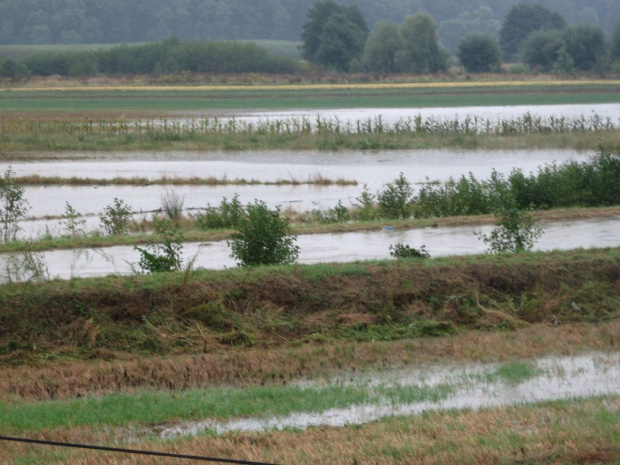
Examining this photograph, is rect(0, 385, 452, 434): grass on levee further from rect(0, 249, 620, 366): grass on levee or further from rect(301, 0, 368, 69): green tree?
rect(301, 0, 368, 69): green tree

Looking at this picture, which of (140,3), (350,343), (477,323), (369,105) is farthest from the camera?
(140,3)

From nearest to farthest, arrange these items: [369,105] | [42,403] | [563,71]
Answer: [42,403]
[369,105]
[563,71]

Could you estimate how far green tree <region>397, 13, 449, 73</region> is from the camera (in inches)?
4919

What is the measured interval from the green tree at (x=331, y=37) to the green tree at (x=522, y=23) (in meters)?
30.9

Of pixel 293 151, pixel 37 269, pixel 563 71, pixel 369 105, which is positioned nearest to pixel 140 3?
pixel 563 71

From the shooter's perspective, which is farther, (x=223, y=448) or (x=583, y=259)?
(x=583, y=259)

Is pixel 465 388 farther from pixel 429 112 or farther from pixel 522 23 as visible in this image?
pixel 522 23

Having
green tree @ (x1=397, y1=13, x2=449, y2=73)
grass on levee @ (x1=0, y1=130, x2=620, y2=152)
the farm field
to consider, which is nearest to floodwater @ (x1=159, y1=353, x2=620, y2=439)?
the farm field

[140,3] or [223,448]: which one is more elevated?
[140,3]

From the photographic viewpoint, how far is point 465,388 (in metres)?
9.89

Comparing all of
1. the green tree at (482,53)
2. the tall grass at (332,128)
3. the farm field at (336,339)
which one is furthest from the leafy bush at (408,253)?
the green tree at (482,53)

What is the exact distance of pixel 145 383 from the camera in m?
10.9

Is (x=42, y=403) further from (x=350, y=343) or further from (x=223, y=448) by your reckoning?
(x=350, y=343)

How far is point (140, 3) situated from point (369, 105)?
107 metres
